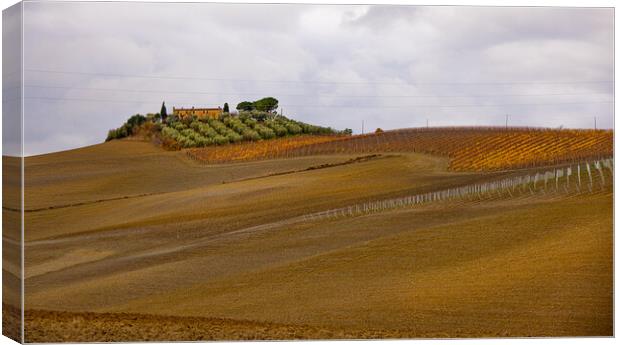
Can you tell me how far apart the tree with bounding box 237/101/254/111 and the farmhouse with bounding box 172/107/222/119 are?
0.71 ft

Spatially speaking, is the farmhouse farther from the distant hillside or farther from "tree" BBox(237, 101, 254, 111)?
"tree" BBox(237, 101, 254, 111)

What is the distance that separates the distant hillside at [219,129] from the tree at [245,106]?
0.07 meters

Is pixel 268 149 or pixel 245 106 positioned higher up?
pixel 245 106

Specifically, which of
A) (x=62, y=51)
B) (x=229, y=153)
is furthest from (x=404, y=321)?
(x=62, y=51)

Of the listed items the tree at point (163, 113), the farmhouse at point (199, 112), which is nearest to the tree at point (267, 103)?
the farmhouse at point (199, 112)

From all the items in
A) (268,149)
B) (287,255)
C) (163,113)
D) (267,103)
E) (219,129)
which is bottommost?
(287,255)

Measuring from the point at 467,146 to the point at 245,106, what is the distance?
2499 millimetres

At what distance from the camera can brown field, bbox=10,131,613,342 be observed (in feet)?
33.7

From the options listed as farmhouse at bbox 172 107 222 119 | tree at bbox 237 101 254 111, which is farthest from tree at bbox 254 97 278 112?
farmhouse at bbox 172 107 222 119

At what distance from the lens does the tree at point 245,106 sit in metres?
10.5

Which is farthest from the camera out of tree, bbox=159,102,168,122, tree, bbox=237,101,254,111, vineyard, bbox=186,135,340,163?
vineyard, bbox=186,135,340,163

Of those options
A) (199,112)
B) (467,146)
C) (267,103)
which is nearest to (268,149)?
(267,103)

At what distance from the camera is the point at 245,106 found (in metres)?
10.6

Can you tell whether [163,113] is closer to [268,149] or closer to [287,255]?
[268,149]
